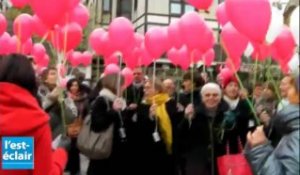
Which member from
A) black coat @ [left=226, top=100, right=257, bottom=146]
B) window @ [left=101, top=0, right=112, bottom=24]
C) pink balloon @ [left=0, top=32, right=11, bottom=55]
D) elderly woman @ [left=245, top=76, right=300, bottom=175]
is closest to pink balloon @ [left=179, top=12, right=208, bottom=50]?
black coat @ [left=226, top=100, right=257, bottom=146]

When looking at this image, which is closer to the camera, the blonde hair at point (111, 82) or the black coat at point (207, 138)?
the black coat at point (207, 138)

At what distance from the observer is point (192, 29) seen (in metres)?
6.91

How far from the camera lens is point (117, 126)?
6109 mm

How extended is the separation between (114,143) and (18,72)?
9.14 feet

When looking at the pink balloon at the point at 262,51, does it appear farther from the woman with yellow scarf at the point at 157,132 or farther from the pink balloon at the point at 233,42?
the woman with yellow scarf at the point at 157,132

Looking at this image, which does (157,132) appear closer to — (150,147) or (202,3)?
(150,147)

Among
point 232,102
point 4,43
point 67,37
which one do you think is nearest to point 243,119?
point 232,102

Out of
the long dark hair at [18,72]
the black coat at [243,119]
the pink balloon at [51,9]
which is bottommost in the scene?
the black coat at [243,119]

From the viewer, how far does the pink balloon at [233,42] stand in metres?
6.83

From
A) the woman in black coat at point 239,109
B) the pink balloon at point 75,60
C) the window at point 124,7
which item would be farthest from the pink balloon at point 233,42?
the window at point 124,7

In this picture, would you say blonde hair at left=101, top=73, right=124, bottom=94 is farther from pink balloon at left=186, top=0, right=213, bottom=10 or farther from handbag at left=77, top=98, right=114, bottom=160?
pink balloon at left=186, top=0, right=213, bottom=10

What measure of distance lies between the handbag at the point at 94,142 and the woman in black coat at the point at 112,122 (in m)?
0.05

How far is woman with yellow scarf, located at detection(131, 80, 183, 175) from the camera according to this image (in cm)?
667

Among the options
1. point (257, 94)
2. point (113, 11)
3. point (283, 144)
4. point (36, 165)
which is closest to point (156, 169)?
point (257, 94)
